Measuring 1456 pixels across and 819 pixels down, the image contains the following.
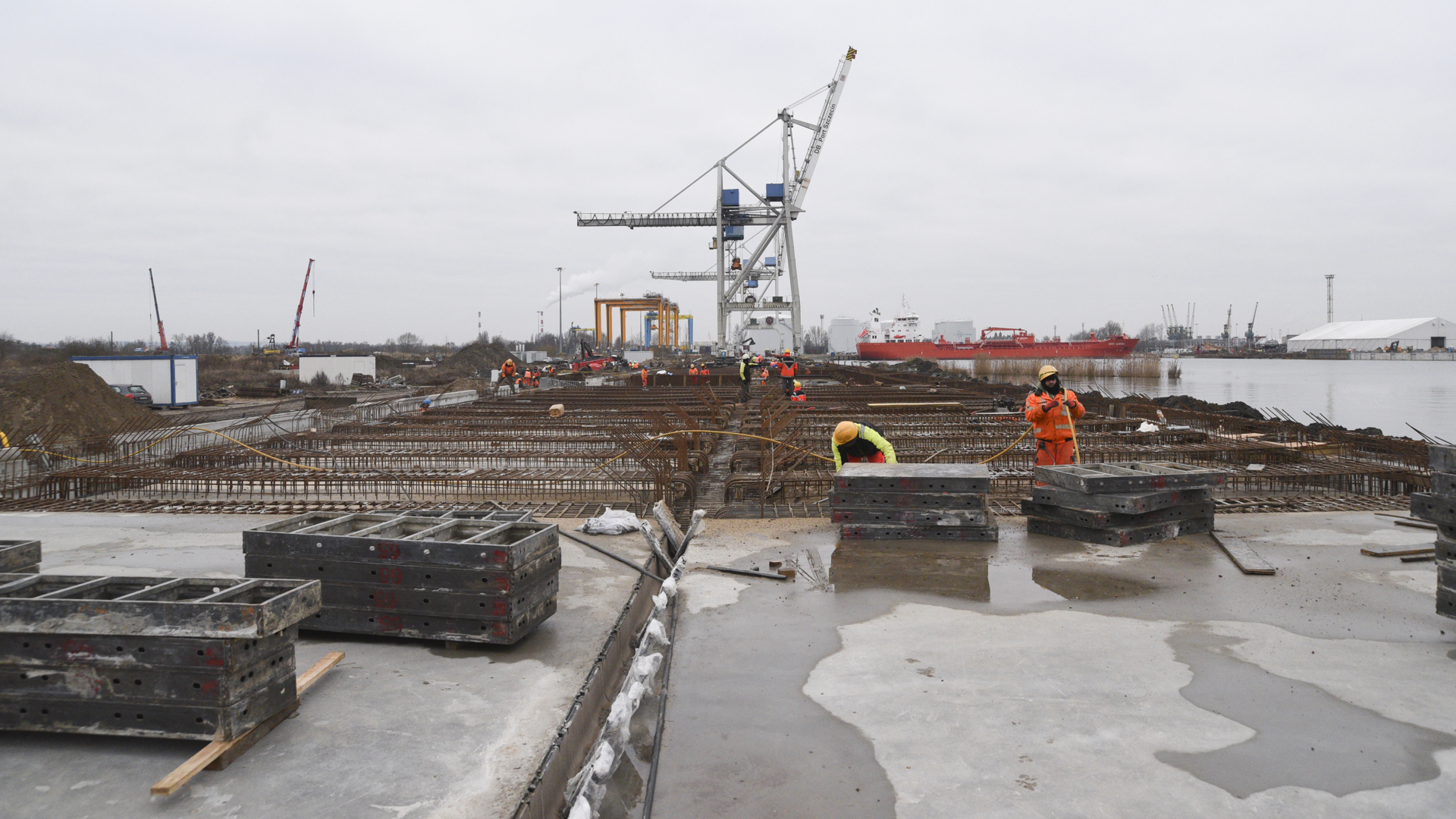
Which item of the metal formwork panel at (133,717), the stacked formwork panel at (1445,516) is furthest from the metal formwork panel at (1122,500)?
the metal formwork panel at (133,717)

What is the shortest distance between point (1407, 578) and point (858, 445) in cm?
498

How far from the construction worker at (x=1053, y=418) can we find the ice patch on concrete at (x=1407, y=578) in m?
3.20

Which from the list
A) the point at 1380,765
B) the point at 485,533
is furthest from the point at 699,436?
the point at 1380,765

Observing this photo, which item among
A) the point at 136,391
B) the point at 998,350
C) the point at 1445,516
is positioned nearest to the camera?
the point at 1445,516

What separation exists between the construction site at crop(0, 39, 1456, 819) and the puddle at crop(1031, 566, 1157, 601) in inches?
1.4

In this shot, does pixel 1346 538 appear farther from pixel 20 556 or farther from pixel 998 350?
pixel 998 350

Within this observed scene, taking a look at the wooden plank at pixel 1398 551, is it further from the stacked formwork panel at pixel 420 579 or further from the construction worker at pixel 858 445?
the stacked formwork panel at pixel 420 579

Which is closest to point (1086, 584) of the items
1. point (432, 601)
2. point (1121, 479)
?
point (1121, 479)

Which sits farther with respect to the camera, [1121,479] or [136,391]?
[136,391]

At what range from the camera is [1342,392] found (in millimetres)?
45656

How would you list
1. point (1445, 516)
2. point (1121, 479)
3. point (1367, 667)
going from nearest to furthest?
1. point (1367, 667)
2. point (1445, 516)
3. point (1121, 479)

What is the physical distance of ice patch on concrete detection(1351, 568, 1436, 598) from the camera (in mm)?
6156

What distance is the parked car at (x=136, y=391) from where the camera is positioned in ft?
90.3

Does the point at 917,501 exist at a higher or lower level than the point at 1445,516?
lower
